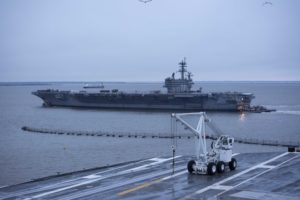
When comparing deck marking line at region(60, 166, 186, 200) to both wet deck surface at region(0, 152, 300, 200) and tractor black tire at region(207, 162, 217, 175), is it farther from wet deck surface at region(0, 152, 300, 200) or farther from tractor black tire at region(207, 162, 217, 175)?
tractor black tire at region(207, 162, 217, 175)

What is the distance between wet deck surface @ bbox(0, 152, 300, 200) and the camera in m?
22.1

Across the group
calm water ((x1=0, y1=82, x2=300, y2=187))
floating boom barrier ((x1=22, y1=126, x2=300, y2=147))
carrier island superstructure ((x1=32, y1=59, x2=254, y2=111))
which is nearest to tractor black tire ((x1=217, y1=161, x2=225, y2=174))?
calm water ((x1=0, y1=82, x2=300, y2=187))

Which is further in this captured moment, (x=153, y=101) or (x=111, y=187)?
(x=153, y=101)

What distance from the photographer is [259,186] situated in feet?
77.2

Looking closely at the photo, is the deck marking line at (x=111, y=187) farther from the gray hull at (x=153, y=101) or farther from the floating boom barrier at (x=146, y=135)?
the gray hull at (x=153, y=101)

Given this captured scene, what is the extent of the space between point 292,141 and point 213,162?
32821 millimetres

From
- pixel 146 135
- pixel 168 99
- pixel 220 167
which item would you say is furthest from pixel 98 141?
pixel 168 99

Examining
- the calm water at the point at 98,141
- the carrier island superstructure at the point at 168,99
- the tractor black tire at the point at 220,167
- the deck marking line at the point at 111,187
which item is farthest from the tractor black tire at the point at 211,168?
the carrier island superstructure at the point at 168,99

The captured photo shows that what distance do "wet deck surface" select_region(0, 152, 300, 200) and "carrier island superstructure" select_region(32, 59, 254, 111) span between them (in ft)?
212

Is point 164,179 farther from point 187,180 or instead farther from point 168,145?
point 168,145

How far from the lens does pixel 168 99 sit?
327 feet

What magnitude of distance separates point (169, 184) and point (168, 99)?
75417 millimetres

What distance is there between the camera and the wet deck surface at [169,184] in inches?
872

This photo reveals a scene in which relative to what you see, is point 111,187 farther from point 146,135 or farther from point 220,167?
point 146,135
